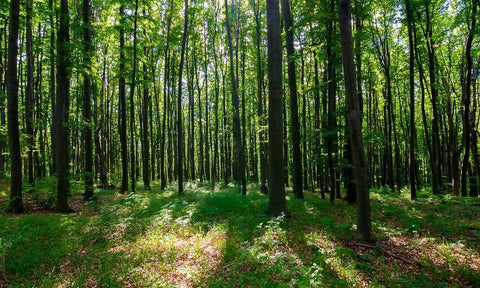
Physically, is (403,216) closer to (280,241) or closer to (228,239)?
(280,241)

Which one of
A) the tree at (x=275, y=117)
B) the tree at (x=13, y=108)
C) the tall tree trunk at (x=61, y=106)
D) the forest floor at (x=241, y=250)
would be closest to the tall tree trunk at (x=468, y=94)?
the forest floor at (x=241, y=250)

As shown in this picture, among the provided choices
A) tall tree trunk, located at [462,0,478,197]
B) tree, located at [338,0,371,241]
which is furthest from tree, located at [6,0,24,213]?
tall tree trunk, located at [462,0,478,197]

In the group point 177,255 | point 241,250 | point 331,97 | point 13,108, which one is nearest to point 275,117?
point 331,97

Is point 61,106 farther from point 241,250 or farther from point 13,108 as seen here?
point 241,250

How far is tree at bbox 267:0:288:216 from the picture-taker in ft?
23.2

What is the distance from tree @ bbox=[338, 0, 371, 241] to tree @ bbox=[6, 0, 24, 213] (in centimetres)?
1116

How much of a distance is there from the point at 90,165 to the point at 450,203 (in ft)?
57.0

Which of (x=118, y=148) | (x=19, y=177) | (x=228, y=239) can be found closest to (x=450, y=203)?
(x=228, y=239)

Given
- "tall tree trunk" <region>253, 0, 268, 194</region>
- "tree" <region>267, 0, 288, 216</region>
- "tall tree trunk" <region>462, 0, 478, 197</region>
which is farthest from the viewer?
"tall tree trunk" <region>253, 0, 268, 194</region>

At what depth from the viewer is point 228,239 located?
19.6ft

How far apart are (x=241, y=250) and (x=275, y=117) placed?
404 cm

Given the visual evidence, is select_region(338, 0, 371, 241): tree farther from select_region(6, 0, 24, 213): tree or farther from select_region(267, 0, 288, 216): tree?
select_region(6, 0, 24, 213): tree

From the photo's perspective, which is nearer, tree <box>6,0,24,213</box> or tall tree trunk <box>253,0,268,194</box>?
tree <box>6,0,24,213</box>

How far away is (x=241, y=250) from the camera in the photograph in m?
5.11
